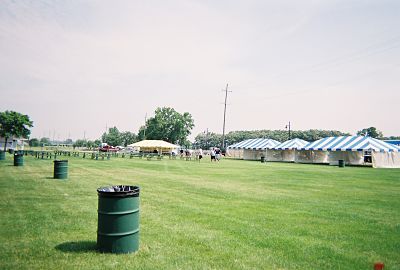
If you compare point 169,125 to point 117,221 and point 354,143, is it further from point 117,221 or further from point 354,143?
point 117,221

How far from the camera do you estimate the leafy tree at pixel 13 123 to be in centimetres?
5378

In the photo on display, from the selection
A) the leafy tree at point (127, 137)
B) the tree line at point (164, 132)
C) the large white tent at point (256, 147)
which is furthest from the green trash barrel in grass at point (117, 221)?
the leafy tree at point (127, 137)

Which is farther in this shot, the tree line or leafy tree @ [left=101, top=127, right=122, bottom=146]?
leafy tree @ [left=101, top=127, right=122, bottom=146]

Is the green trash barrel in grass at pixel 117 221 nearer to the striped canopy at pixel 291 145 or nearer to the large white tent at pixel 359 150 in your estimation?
the large white tent at pixel 359 150

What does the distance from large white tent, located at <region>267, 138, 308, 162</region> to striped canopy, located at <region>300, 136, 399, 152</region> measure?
13.3ft

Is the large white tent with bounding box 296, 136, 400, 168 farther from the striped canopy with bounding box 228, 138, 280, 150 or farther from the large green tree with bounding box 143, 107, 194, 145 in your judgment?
the large green tree with bounding box 143, 107, 194, 145

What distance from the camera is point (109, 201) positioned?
4758 mm

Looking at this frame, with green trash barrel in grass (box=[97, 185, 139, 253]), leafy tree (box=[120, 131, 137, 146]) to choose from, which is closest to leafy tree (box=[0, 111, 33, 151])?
green trash barrel in grass (box=[97, 185, 139, 253])

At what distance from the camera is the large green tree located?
93562 mm

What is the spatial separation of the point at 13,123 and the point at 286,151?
49.7 m

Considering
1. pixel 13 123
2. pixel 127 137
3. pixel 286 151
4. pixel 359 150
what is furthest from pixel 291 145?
pixel 127 137

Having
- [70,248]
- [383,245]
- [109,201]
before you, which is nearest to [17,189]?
[70,248]

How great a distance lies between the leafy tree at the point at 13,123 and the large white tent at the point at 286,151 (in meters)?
45.7

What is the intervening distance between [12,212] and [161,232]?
4.07 metres
